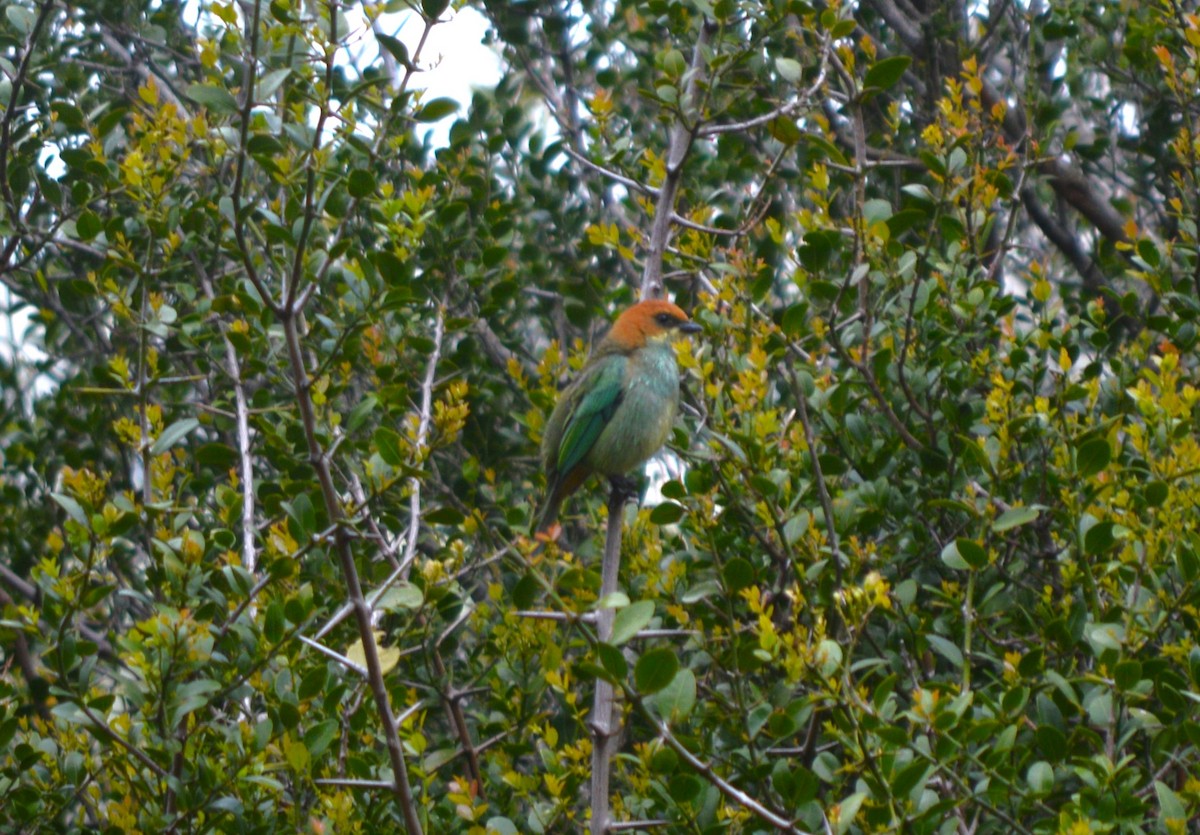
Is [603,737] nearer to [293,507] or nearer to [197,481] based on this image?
[293,507]

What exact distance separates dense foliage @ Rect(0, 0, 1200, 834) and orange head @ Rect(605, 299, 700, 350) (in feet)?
0.66

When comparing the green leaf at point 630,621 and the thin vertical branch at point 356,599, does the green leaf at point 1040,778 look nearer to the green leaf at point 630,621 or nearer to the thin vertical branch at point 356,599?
the green leaf at point 630,621

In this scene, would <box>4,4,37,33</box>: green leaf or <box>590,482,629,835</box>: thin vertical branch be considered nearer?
<box>590,482,629,835</box>: thin vertical branch

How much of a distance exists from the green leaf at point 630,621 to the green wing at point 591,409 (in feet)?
6.96

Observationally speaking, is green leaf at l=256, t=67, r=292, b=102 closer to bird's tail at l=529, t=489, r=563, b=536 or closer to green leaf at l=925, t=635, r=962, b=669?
green leaf at l=925, t=635, r=962, b=669

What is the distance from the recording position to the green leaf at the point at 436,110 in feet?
11.0

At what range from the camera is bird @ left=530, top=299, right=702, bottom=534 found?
4.93 m

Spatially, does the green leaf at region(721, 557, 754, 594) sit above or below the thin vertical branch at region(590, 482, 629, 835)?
above

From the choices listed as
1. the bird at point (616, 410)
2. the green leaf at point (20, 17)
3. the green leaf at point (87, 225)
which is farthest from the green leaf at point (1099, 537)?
the green leaf at point (20, 17)

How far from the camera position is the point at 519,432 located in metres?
5.48

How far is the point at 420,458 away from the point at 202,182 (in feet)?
8.60

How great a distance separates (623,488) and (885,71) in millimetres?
1642

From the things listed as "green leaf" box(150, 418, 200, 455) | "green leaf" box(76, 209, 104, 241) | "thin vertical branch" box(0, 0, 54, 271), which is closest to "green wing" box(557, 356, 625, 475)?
"green leaf" box(150, 418, 200, 455)

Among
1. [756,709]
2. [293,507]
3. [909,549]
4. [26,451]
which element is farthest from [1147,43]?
[26,451]
